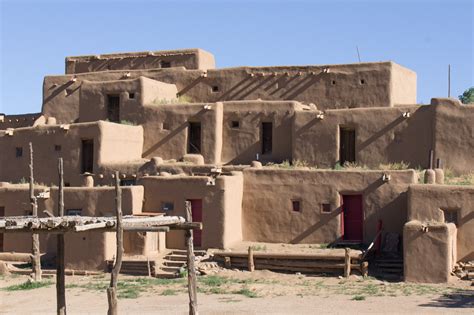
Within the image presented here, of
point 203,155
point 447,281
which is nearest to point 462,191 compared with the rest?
point 447,281

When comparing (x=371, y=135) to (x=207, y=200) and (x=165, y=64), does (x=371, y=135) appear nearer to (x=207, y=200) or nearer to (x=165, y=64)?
(x=207, y=200)

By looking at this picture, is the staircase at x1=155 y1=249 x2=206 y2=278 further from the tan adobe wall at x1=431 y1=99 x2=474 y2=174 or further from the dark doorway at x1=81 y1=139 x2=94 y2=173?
the tan adobe wall at x1=431 y1=99 x2=474 y2=174

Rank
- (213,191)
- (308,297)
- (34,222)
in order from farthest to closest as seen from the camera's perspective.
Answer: (213,191), (308,297), (34,222)

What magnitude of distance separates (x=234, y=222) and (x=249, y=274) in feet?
8.55

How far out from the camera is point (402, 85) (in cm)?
3275

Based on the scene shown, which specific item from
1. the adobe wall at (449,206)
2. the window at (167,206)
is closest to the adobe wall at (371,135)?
the adobe wall at (449,206)

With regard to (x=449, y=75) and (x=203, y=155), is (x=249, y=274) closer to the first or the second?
(x=203, y=155)

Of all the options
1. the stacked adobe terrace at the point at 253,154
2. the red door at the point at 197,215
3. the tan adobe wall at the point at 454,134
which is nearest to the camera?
the stacked adobe terrace at the point at 253,154

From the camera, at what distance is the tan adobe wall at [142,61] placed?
117 feet

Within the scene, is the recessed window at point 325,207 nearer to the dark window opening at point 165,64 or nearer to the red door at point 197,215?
the red door at point 197,215

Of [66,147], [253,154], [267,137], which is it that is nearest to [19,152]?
[66,147]

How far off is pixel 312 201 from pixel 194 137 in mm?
6755

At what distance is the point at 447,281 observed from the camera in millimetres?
23938

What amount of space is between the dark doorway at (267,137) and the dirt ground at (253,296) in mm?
6984
